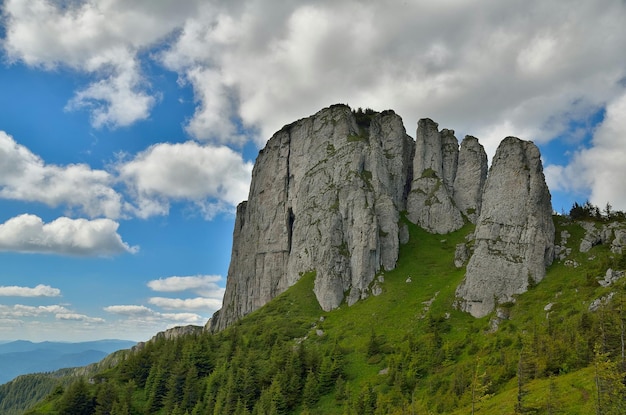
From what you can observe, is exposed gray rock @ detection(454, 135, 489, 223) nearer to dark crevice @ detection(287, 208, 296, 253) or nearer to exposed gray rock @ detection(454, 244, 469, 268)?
exposed gray rock @ detection(454, 244, 469, 268)

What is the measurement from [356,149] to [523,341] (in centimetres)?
10369

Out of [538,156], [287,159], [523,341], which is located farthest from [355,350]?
[287,159]

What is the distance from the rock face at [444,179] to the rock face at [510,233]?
41478 mm

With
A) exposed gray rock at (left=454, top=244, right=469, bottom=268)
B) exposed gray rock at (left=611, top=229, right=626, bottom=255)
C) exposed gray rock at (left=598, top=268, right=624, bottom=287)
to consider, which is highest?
exposed gray rock at (left=454, top=244, right=469, bottom=268)

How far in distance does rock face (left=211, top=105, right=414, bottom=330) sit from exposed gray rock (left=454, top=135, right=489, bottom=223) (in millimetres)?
20767

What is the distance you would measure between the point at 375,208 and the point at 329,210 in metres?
16.9

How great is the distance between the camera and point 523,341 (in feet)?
254

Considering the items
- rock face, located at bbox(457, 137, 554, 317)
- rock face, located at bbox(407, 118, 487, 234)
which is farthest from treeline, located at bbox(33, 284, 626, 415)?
rock face, located at bbox(407, 118, 487, 234)

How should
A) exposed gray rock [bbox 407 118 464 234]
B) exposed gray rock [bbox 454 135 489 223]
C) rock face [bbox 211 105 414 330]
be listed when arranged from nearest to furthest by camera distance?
rock face [bbox 211 105 414 330], exposed gray rock [bbox 407 118 464 234], exposed gray rock [bbox 454 135 489 223]

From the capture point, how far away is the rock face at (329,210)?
14525 cm

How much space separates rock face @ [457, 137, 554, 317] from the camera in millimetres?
102688

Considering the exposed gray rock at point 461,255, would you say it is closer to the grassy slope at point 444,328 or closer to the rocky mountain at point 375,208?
the rocky mountain at point 375,208

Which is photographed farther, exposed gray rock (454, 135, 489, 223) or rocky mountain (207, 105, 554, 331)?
exposed gray rock (454, 135, 489, 223)

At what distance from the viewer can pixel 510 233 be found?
361 feet
